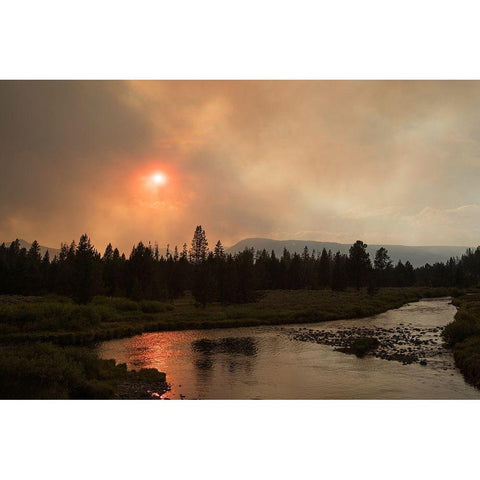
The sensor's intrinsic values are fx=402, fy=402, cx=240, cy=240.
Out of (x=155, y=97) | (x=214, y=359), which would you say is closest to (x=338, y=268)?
(x=214, y=359)

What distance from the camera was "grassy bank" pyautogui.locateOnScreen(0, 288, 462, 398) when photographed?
12.4 m

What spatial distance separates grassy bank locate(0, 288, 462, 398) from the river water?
6.12ft

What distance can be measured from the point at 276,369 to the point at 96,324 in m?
17.1

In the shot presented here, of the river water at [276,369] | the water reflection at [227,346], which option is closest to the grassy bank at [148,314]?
the river water at [276,369]

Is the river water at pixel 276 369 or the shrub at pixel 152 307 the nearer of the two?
the river water at pixel 276 369

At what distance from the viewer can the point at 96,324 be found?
93.8 feet

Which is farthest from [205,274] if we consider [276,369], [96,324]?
[276,369]

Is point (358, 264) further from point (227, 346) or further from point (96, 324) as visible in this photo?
point (96, 324)

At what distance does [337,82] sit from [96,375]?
1460 centimetres

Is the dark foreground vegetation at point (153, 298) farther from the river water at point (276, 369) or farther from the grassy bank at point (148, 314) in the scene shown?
the river water at point (276, 369)

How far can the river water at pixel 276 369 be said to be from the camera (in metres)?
13.0

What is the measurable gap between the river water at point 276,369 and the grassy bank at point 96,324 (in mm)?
1864

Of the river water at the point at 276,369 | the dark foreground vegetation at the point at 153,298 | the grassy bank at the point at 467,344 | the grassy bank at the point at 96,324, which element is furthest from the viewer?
the grassy bank at the point at 467,344

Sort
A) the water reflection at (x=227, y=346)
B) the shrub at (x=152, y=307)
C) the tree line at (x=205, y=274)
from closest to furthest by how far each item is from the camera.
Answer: the water reflection at (x=227, y=346) < the tree line at (x=205, y=274) < the shrub at (x=152, y=307)
